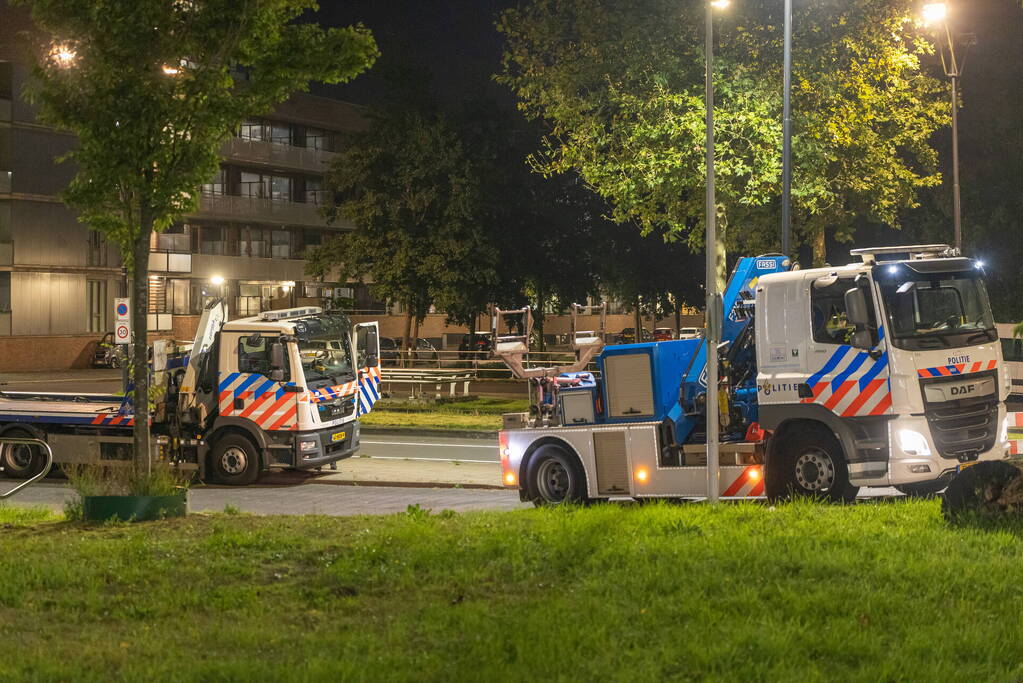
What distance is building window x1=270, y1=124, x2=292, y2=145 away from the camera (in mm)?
70062

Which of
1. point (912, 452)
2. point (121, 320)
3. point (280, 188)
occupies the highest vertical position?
point (280, 188)

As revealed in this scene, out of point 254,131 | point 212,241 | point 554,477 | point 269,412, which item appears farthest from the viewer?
point 254,131

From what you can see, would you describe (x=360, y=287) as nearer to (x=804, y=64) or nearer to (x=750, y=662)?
(x=804, y=64)

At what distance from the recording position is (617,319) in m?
95.9

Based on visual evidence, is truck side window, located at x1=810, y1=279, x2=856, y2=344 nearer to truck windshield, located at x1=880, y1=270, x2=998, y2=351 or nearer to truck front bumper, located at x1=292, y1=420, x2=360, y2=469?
truck windshield, located at x1=880, y1=270, x2=998, y2=351

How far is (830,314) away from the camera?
13398 mm

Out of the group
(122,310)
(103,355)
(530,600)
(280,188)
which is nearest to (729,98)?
(122,310)

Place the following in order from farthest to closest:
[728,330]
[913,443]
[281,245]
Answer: [281,245], [728,330], [913,443]

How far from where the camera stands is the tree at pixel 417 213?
43969 millimetres

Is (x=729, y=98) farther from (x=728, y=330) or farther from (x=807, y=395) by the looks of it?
(x=807, y=395)

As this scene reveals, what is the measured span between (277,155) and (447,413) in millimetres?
38933

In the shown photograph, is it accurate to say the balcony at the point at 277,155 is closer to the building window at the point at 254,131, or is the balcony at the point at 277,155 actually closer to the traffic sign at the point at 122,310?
the building window at the point at 254,131

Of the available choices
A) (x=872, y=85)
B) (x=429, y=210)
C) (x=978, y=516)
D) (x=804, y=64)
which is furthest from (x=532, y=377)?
(x=429, y=210)

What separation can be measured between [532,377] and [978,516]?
6271 millimetres
